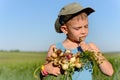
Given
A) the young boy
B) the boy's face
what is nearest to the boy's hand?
the young boy

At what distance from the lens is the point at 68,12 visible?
5.32 feet

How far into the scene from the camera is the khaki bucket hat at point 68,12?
1.60m

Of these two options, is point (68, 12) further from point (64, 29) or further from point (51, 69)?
point (51, 69)

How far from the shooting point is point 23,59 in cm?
354

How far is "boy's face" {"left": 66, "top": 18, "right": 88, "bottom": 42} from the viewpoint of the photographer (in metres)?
1.53

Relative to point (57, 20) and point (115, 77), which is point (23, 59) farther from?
point (57, 20)

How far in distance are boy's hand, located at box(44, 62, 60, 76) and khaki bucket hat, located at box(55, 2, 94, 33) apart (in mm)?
233

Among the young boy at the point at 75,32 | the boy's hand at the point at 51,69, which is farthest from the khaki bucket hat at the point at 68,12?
the boy's hand at the point at 51,69

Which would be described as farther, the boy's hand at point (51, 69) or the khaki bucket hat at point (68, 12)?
the khaki bucket hat at point (68, 12)

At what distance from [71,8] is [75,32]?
0.13m

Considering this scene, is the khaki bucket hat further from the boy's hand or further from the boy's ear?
the boy's hand

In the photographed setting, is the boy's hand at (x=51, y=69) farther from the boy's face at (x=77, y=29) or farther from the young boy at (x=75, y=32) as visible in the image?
the boy's face at (x=77, y=29)

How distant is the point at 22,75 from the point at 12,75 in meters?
0.13

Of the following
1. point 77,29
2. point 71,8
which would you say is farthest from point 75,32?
point 71,8
